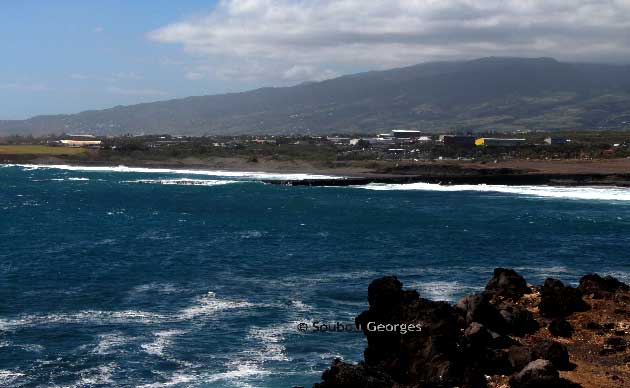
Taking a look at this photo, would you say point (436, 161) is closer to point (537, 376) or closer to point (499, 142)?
point (499, 142)

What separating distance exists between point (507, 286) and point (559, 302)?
3.51 metres

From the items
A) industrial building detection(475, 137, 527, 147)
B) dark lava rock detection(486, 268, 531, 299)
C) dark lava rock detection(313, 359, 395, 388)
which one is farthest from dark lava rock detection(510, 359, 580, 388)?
industrial building detection(475, 137, 527, 147)

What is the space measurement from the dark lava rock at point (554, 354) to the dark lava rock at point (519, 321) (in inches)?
139

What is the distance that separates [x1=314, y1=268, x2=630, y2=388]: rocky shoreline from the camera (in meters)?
24.3

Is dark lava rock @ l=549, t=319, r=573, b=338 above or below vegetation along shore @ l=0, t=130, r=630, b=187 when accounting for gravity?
below

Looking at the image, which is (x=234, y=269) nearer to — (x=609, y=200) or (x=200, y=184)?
(x=609, y=200)

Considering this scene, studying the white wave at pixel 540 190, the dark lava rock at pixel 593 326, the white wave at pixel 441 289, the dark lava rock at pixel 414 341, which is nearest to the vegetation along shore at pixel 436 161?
the white wave at pixel 540 190

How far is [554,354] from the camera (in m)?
26.2

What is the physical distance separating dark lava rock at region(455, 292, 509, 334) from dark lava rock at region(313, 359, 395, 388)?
6822 mm

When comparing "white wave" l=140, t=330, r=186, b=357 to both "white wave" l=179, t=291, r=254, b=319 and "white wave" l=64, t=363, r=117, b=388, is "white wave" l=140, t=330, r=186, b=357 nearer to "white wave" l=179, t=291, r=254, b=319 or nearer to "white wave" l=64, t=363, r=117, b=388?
"white wave" l=64, t=363, r=117, b=388

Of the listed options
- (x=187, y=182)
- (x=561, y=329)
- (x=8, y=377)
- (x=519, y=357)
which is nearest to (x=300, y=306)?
(x=561, y=329)

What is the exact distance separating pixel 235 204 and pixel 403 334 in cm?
6842

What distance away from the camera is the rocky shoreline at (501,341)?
24344 millimetres

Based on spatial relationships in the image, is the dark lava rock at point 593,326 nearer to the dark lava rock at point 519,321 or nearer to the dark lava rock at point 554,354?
the dark lava rock at point 519,321
